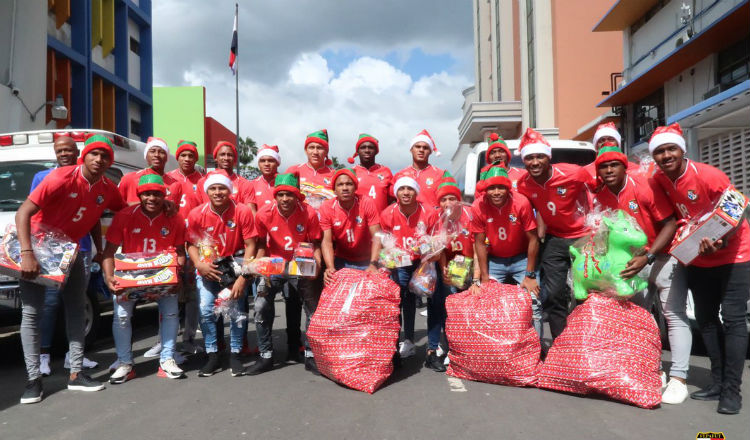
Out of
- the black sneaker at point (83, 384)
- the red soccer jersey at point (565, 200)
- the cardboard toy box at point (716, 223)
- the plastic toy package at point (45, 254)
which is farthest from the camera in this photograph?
the red soccer jersey at point (565, 200)

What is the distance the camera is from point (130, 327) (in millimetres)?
5113

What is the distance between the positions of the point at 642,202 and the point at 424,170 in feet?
8.91

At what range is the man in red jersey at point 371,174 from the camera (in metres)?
6.48

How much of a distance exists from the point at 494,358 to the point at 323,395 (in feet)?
4.61

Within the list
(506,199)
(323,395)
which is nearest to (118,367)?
(323,395)

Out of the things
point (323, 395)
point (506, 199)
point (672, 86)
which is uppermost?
point (672, 86)

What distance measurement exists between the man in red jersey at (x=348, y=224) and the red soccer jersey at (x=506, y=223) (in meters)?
1.00

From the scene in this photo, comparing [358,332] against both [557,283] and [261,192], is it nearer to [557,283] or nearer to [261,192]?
[557,283]

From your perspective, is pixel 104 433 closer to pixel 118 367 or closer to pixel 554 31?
pixel 118 367

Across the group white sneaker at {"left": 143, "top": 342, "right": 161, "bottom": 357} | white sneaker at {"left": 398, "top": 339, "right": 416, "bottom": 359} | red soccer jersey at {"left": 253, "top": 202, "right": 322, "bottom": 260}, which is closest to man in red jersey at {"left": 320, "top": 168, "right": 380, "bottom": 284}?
red soccer jersey at {"left": 253, "top": 202, "right": 322, "bottom": 260}

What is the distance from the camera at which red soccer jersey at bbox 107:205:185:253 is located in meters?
4.97

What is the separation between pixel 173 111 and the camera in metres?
27.1

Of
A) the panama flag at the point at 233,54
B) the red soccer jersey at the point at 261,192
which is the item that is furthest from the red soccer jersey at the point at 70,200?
the panama flag at the point at 233,54

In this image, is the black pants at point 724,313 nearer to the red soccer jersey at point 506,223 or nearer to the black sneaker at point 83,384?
the red soccer jersey at point 506,223
